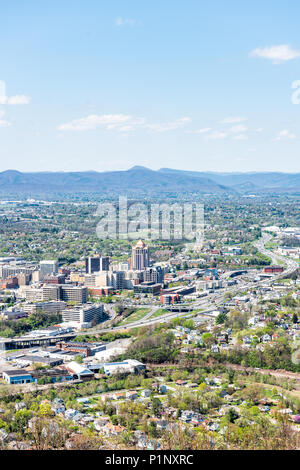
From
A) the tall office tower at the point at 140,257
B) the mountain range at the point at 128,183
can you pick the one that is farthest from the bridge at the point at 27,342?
the mountain range at the point at 128,183

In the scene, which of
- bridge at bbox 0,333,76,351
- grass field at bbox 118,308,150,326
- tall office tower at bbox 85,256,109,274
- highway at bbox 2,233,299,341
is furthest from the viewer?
tall office tower at bbox 85,256,109,274

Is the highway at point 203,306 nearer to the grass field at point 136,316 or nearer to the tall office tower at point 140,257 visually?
the grass field at point 136,316

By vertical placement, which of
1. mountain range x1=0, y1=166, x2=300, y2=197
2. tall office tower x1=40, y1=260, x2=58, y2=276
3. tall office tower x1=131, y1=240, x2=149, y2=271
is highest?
mountain range x1=0, y1=166, x2=300, y2=197

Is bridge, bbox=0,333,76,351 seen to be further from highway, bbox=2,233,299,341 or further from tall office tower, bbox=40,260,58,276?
tall office tower, bbox=40,260,58,276

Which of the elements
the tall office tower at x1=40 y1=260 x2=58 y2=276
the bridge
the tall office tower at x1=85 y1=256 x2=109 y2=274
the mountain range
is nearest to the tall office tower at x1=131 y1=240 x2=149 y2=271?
the tall office tower at x1=85 y1=256 x2=109 y2=274

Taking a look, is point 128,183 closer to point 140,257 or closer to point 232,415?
point 140,257

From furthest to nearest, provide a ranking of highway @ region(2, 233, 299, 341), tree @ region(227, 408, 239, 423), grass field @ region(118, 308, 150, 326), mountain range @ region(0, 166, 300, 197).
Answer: mountain range @ region(0, 166, 300, 197), grass field @ region(118, 308, 150, 326), highway @ region(2, 233, 299, 341), tree @ region(227, 408, 239, 423)
